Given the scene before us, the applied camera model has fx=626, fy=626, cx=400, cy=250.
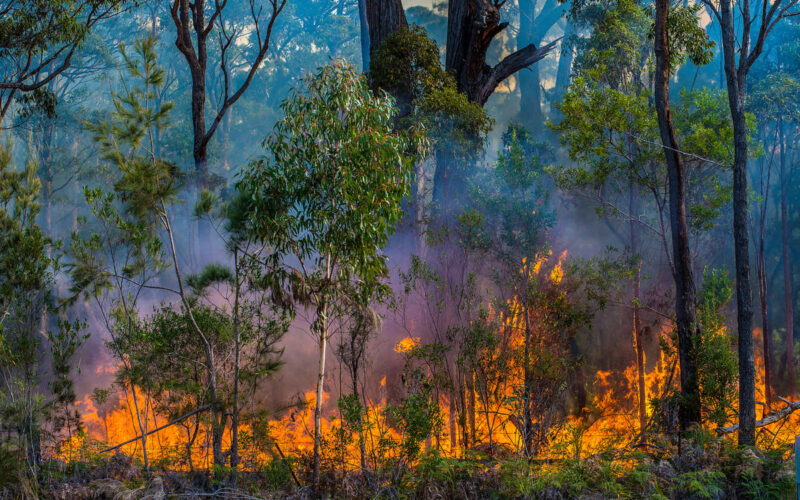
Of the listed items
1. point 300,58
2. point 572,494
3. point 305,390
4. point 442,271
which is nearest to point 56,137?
point 300,58

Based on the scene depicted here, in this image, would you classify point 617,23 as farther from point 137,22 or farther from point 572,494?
point 137,22

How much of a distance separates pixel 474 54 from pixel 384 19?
6.88 feet

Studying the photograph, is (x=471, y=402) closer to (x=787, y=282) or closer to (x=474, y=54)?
(x=474, y=54)

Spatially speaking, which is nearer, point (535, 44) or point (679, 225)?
point (679, 225)

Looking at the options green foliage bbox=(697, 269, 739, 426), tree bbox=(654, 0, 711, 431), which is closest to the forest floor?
green foliage bbox=(697, 269, 739, 426)

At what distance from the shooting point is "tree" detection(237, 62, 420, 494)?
6.54 m

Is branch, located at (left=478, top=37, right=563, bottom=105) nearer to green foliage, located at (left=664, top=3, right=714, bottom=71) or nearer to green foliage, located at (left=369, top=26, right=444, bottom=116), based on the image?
green foliage, located at (left=369, top=26, right=444, bottom=116)

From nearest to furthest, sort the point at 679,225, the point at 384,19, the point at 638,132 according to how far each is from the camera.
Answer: the point at 679,225 → the point at 638,132 → the point at 384,19

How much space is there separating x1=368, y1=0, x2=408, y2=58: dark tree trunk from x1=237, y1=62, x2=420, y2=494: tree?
6847 mm

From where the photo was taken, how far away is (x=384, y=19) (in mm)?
13203

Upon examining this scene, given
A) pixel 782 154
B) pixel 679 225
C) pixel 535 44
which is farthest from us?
pixel 535 44

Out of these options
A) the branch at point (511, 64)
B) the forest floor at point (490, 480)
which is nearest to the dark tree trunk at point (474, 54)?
the branch at point (511, 64)

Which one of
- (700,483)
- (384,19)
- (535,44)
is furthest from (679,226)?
(535,44)

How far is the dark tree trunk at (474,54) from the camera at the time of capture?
12.6 m
